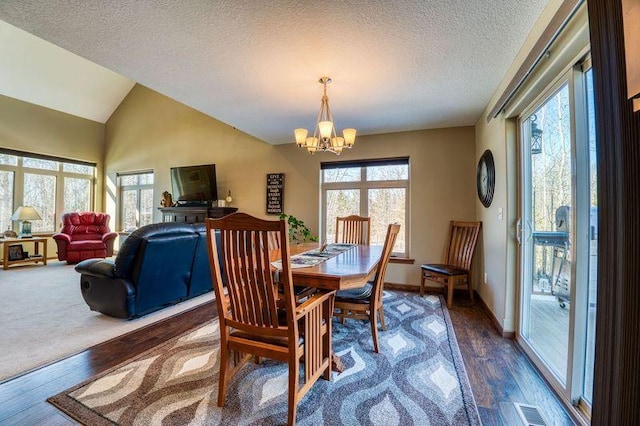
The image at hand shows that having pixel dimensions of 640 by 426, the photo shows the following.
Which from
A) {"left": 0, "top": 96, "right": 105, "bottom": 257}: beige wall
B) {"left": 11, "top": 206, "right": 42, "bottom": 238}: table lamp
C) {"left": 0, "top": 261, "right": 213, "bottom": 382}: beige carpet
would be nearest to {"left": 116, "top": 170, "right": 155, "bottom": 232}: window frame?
{"left": 0, "top": 96, "right": 105, "bottom": 257}: beige wall

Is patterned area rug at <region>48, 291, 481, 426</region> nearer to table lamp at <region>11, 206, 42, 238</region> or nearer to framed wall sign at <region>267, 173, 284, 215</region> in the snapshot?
framed wall sign at <region>267, 173, 284, 215</region>

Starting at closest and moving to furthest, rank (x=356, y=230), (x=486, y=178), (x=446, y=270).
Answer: (x=486, y=178) → (x=446, y=270) → (x=356, y=230)

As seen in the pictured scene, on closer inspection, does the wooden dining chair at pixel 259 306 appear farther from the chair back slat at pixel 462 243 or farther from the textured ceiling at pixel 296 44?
the chair back slat at pixel 462 243

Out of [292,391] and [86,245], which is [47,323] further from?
[86,245]

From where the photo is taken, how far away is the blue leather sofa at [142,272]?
2582mm

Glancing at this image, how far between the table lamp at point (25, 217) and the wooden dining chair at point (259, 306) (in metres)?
6.35

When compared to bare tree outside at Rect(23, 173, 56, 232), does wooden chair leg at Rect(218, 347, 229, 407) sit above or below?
below

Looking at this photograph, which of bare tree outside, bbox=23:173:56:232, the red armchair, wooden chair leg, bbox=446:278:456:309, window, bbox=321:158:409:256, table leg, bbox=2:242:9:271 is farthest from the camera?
bare tree outside, bbox=23:173:56:232

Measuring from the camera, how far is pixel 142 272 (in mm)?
2623

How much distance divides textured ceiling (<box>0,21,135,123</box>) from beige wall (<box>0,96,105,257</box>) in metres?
0.19

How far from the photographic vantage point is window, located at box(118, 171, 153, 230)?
6.45m

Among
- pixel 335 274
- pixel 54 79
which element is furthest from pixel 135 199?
pixel 335 274

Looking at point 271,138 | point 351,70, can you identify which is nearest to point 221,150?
point 271,138

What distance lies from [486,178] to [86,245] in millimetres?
7173
